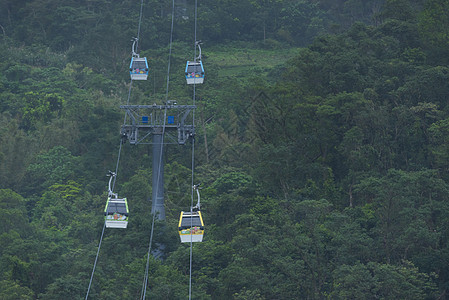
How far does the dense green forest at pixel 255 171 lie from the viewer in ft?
143

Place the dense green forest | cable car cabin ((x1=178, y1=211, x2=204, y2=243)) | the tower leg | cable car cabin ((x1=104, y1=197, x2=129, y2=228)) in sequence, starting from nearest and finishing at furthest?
cable car cabin ((x1=178, y1=211, x2=204, y2=243)), cable car cabin ((x1=104, y1=197, x2=129, y2=228)), the dense green forest, the tower leg

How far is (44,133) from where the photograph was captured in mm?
70750

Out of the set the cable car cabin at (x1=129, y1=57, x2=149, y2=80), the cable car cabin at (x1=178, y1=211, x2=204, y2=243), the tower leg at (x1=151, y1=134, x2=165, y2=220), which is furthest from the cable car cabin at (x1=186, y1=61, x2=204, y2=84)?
the cable car cabin at (x1=178, y1=211, x2=204, y2=243)

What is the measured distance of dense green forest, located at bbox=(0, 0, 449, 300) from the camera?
43.5 metres

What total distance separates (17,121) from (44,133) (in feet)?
16.4

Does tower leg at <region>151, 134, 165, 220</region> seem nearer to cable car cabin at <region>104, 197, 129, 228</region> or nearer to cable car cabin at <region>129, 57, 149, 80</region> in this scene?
cable car cabin at <region>129, 57, 149, 80</region>

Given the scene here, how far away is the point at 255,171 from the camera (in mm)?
53000

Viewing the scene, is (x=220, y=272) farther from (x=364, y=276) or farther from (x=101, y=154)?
(x=101, y=154)

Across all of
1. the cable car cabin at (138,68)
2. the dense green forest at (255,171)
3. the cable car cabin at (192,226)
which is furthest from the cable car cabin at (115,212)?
the cable car cabin at (138,68)

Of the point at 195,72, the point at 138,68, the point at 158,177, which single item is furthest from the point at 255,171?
the point at 138,68

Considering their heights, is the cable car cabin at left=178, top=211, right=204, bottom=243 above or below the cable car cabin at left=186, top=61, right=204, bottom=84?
below

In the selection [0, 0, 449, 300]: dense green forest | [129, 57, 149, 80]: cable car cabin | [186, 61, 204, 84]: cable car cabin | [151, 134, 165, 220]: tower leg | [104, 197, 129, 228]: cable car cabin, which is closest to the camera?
[104, 197, 129, 228]: cable car cabin

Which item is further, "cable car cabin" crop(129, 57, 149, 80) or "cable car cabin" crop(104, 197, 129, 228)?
"cable car cabin" crop(129, 57, 149, 80)

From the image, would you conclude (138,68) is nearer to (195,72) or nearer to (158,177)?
(195,72)
